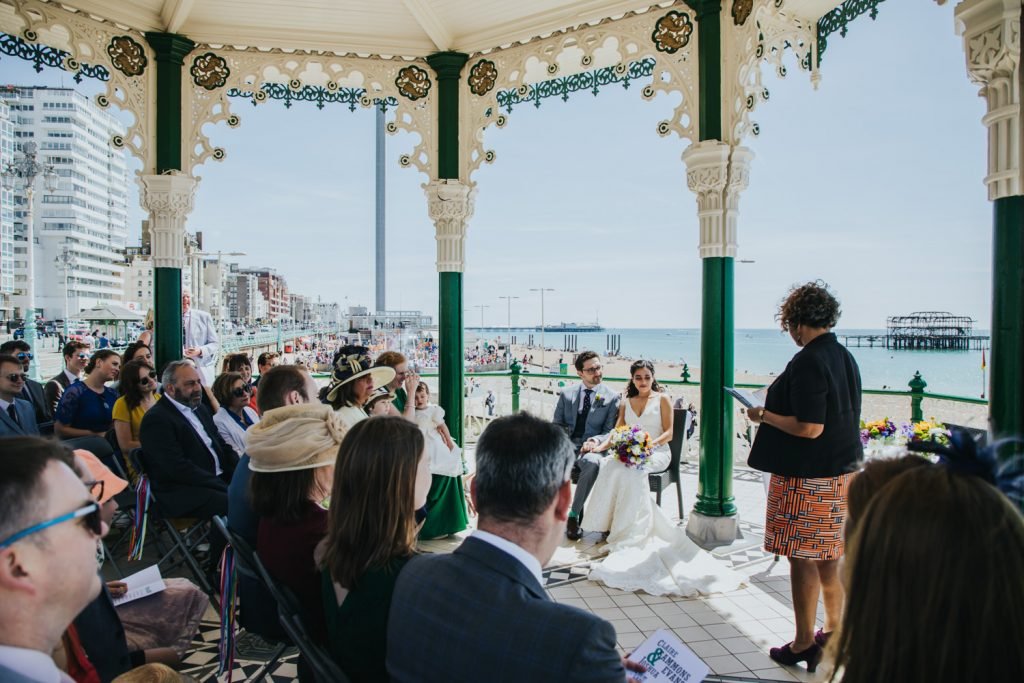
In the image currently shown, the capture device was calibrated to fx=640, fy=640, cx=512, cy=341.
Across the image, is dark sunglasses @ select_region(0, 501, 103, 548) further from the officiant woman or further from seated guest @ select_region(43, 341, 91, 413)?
seated guest @ select_region(43, 341, 91, 413)

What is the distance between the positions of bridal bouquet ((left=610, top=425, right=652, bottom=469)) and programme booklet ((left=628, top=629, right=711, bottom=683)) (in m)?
3.04

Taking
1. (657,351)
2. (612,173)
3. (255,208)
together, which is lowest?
(657,351)

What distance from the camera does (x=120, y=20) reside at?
459 cm

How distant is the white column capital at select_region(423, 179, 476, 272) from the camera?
5305mm

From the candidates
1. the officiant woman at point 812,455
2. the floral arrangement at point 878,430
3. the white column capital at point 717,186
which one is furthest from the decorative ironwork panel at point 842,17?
the floral arrangement at point 878,430

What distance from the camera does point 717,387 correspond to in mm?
4434

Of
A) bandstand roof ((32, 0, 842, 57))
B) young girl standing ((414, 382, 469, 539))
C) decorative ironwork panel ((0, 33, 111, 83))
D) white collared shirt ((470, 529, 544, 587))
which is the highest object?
bandstand roof ((32, 0, 842, 57))

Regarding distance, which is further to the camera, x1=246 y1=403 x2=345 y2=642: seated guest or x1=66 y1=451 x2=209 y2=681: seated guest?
x1=246 y1=403 x2=345 y2=642: seated guest

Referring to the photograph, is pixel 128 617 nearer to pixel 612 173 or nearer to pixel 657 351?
pixel 612 173

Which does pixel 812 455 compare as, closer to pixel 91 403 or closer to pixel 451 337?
pixel 451 337

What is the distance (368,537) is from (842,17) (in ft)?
14.5

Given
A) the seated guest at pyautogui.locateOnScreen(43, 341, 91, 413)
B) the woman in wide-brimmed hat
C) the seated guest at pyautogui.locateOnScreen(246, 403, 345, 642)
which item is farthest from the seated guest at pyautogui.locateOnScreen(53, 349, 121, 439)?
the seated guest at pyautogui.locateOnScreen(246, 403, 345, 642)

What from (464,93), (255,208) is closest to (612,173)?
(255,208)

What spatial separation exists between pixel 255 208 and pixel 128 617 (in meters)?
51.5
